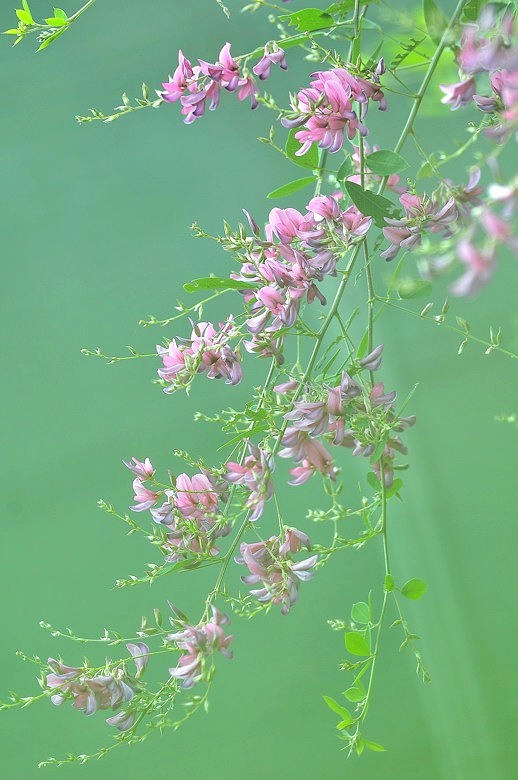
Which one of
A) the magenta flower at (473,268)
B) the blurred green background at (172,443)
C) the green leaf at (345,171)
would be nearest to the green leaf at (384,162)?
the green leaf at (345,171)

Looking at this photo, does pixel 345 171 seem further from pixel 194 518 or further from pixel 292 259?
pixel 194 518

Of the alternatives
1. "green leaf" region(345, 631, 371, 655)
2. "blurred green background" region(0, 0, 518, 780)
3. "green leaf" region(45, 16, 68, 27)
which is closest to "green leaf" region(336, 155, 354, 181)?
"green leaf" region(45, 16, 68, 27)

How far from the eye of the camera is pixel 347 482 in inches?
72.0

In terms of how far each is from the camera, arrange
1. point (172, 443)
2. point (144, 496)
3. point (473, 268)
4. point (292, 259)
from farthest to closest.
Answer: point (172, 443), point (144, 496), point (292, 259), point (473, 268)

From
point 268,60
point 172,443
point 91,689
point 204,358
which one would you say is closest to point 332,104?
point 268,60

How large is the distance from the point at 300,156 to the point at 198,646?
0.38 m

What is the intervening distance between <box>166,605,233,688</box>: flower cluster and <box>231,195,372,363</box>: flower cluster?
7.9 inches

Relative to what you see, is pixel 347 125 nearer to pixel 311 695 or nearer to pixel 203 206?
pixel 203 206

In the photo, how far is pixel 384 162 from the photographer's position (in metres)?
0.66

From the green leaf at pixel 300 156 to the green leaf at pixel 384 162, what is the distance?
0.06 m

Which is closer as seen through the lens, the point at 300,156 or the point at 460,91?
the point at 460,91

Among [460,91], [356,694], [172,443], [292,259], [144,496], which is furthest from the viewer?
[172,443]

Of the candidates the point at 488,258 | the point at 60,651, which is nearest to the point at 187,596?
the point at 60,651

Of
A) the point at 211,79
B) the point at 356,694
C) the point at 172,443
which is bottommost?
the point at 172,443
